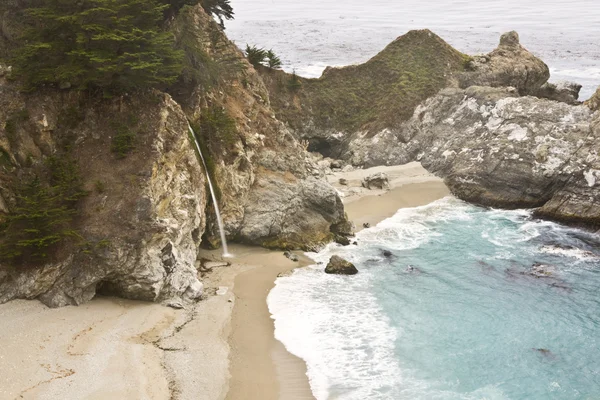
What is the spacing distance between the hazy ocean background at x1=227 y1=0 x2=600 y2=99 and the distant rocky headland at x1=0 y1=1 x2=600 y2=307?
19.1 m

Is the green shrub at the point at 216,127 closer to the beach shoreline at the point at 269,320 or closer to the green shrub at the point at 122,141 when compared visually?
the green shrub at the point at 122,141

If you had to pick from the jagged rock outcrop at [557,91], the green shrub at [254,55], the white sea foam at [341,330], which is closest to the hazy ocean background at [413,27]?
the jagged rock outcrop at [557,91]

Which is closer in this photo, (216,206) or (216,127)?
(216,206)

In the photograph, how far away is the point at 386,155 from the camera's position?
37.5 meters

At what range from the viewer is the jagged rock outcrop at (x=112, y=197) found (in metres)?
17.1

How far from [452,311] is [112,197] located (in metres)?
12.1

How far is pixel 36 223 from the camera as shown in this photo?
657 inches

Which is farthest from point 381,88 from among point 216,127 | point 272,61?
point 216,127

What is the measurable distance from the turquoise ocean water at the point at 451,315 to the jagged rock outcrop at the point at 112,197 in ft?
13.9

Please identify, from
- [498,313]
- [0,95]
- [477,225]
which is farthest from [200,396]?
[477,225]

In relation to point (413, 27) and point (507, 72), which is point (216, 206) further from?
point (413, 27)

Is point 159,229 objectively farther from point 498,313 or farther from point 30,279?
point 498,313

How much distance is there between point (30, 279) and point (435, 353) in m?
12.3

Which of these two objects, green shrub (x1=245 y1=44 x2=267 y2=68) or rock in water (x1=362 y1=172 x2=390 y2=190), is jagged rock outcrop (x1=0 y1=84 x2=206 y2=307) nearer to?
rock in water (x1=362 y1=172 x2=390 y2=190)
